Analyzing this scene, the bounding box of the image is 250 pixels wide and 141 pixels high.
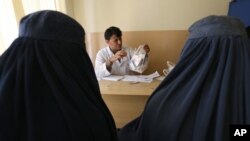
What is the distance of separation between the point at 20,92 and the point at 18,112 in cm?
6

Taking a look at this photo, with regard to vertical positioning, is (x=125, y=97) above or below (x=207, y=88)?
below

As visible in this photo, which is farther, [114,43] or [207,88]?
[114,43]

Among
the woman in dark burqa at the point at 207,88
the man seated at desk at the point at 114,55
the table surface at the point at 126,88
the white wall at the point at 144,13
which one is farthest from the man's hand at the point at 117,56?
the woman in dark burqa at the point at 207,88

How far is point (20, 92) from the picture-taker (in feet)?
2.28

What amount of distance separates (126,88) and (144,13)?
4.65ft

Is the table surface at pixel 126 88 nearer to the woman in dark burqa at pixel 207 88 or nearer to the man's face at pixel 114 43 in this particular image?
the man's face at pixel 114 43

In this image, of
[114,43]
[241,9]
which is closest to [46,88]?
[114,43]

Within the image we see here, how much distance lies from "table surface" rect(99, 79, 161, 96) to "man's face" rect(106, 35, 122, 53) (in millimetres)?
652

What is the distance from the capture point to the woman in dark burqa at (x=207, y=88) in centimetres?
77

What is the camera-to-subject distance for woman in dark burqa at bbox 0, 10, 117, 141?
68 cm

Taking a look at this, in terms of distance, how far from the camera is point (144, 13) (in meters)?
2.92

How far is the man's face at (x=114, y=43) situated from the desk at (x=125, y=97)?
0.76 meters

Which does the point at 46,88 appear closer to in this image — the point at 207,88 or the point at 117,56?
the point at 207,88

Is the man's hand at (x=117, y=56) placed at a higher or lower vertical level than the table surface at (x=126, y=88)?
higher
